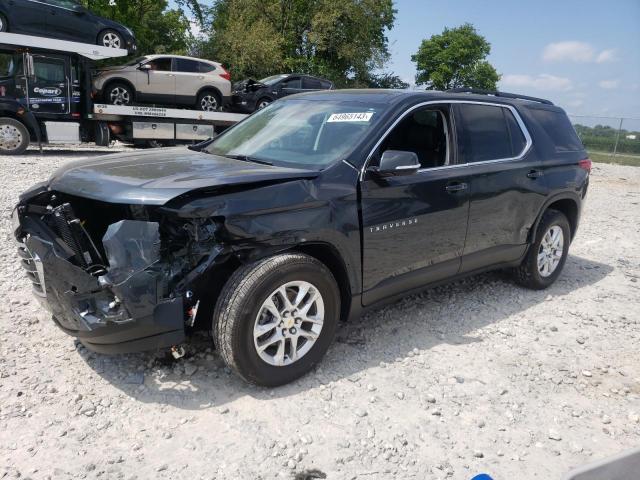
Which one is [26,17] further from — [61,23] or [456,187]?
[456,187]

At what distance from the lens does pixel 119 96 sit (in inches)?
544

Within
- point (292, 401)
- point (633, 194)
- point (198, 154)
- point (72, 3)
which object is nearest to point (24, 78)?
point (72, 3)

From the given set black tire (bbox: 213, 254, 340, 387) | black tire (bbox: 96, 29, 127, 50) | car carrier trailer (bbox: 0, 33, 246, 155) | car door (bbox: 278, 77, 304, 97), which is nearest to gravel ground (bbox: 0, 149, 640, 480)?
black tire (bbox: 213, 254, 340, 387)

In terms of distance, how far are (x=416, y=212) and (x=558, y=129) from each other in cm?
248

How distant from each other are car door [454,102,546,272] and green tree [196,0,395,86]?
2497 centimetres

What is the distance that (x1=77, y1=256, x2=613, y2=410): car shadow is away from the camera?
3266mm

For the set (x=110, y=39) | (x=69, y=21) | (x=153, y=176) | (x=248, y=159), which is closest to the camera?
(x=153, y=176)

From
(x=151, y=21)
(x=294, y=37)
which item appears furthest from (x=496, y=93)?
(x=294, y=37)

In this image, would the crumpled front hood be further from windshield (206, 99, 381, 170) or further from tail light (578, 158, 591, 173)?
tail light (578, 158, 591, 173)

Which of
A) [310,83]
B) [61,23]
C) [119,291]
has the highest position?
[61,23]

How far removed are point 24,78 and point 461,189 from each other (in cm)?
1119

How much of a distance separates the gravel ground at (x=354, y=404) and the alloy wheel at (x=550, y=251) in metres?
0.72

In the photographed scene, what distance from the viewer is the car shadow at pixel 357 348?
327 centimetres

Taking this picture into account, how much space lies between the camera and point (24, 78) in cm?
1177
